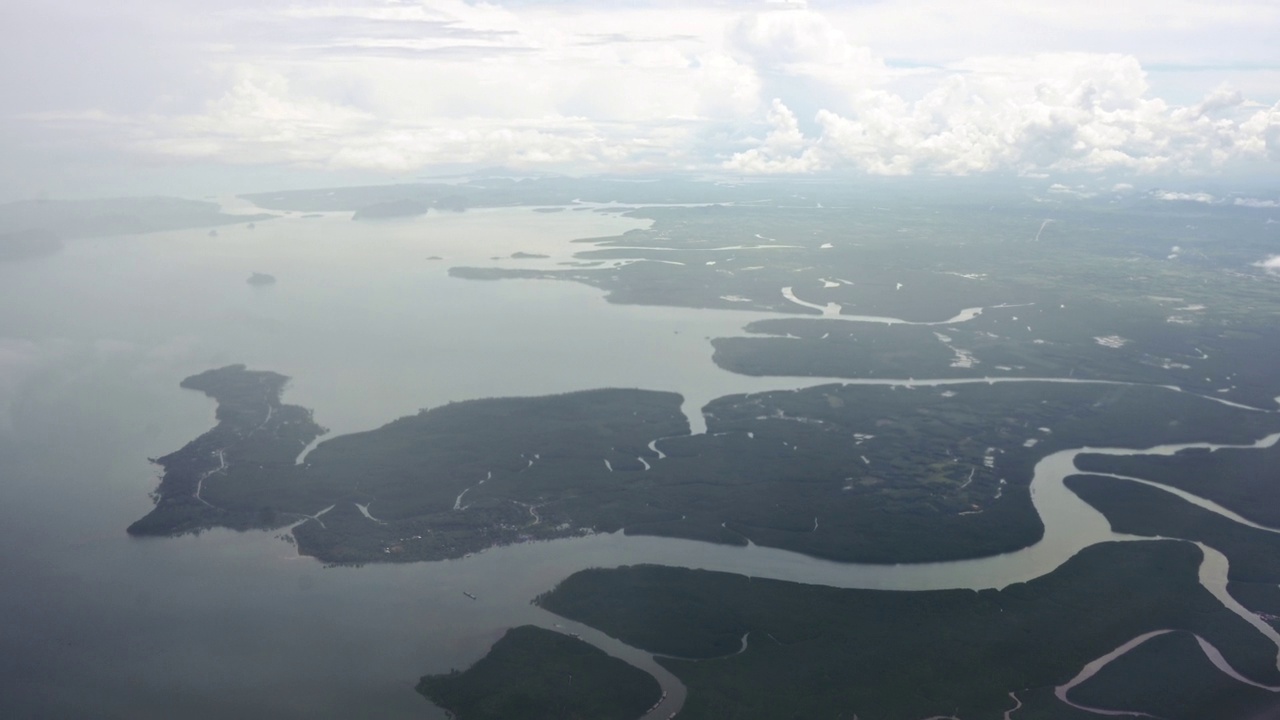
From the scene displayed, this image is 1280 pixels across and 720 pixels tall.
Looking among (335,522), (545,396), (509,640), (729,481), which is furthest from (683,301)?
(509,640)

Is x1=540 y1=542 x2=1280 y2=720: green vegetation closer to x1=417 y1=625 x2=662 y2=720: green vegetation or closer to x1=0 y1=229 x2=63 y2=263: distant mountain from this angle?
x1=417 y1=625 x2=662 y2=720: green vegetation

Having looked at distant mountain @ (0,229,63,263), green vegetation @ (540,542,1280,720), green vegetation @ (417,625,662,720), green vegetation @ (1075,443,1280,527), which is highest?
distant mountain @ (0,229,63,263)

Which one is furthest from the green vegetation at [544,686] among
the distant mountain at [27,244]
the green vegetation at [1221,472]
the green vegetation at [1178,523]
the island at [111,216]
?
the island at [111,216]

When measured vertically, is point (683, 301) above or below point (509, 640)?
above

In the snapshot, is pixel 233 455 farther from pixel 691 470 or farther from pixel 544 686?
pixel 544 686

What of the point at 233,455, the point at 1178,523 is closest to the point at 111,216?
the point at 233,455

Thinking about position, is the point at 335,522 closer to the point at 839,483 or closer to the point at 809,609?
the point at 809,609

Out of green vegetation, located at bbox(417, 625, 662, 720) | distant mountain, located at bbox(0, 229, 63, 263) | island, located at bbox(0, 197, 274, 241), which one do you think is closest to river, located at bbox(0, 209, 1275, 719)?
green vegetation, located at bbox(417, 625, 662, 720)
